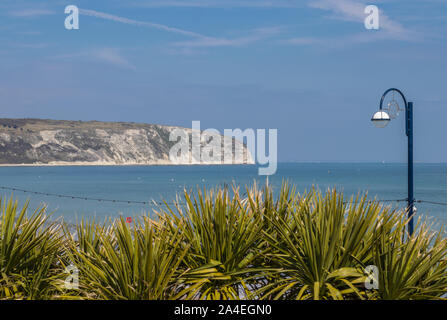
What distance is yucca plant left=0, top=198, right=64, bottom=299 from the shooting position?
6.70m

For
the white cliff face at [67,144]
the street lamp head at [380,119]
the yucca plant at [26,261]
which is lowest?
the yucca plant at [26,261]

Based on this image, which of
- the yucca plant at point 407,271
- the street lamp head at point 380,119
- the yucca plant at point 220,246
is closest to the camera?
the yucca plant at point 407,271

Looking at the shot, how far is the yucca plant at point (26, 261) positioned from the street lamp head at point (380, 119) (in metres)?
8.64

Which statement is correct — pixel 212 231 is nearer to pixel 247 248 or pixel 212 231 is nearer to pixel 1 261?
pixel 247 248

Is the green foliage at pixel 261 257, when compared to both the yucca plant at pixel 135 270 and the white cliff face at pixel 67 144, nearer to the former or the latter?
the yucca plant at pixel 135 270

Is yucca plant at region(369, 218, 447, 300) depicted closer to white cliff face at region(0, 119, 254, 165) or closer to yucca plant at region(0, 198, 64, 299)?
yucca plant at region(0, 198, 64, 299)

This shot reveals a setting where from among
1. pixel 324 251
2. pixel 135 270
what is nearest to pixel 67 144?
pixel 135 270

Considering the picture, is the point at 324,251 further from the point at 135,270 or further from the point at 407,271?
the point at 135,270

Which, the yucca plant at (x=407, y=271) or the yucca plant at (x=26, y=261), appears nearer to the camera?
the yucca plant at (x=407, y=271)

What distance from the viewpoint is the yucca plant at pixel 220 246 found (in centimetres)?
609

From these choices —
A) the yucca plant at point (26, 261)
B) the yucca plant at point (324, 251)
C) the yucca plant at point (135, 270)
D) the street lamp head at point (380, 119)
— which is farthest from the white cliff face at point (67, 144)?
the yucca plant at point (324, 251)
